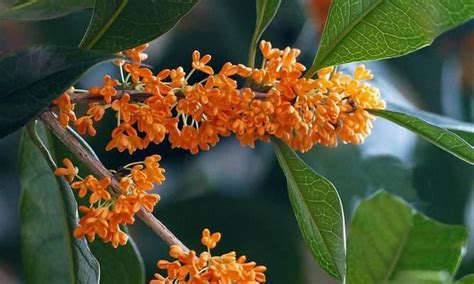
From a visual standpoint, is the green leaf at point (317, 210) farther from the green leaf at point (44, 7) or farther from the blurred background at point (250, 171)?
the blurred background at point (250, 171)

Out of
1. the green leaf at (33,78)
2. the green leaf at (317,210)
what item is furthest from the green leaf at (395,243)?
the green leaf at (33,78)

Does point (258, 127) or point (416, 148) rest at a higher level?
point (258, 127)

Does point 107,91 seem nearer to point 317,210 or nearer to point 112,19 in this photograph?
point 112,19

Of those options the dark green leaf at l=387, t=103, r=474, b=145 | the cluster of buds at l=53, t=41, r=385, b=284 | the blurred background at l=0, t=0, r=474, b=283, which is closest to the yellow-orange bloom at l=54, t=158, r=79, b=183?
the cluster of buds at l=53, t=41, r=385, b=284

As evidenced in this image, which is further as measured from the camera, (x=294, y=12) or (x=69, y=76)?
(x=294, y=12)

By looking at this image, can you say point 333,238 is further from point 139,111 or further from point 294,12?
point 294,12

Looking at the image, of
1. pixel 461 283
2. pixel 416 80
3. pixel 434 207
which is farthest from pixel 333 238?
pixel 416 80
